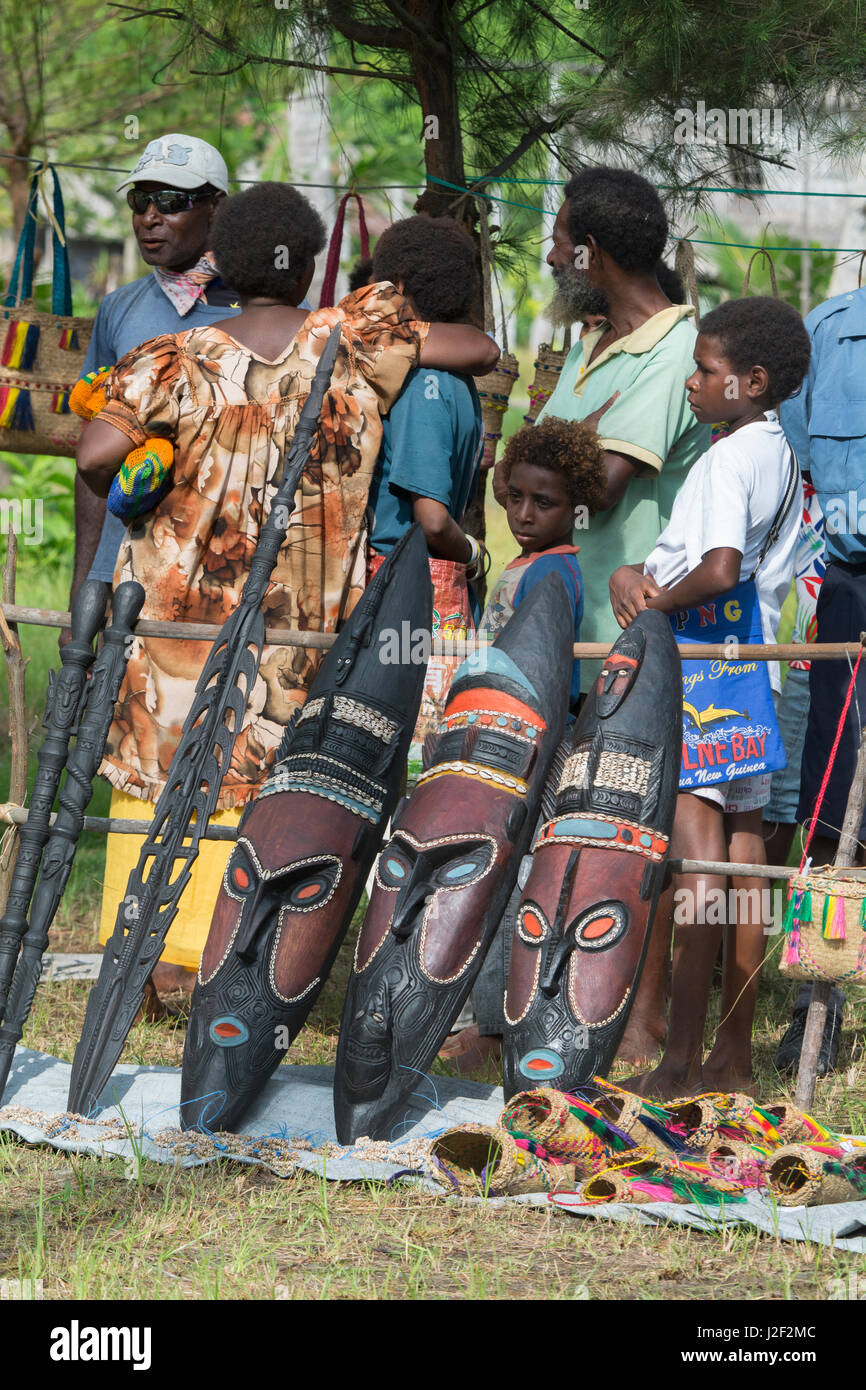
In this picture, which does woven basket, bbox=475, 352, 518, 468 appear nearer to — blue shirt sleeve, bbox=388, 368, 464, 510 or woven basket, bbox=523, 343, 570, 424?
woven basket, bbox=523, 343, 570, 424

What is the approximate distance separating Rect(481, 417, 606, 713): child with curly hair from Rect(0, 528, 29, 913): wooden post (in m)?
1.20

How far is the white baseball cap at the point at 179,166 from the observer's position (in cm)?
400

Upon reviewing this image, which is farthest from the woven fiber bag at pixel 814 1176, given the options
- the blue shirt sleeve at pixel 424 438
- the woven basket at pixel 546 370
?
the woven basket at pixel 546 370

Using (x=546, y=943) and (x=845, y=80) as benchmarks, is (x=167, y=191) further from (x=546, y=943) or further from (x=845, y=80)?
Answer: (x=546, y=943)

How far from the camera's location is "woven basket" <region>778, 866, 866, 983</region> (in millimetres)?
3055

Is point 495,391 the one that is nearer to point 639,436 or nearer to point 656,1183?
point 639,436

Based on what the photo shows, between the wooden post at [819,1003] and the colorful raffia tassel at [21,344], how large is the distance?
9.57 ft

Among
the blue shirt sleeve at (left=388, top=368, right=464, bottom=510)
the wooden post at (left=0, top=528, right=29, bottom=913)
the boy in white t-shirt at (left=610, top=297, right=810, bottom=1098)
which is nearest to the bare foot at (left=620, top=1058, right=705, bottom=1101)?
the boy in white t-shirt at (left=610, top=297, right=810, bottom=1098)

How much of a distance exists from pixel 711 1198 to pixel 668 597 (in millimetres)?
1284

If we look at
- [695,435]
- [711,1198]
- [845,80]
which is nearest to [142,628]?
[695,435]

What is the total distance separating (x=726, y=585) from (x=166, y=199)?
6.20 feet

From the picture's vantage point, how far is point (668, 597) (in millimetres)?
3361

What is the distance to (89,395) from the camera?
12.7ft

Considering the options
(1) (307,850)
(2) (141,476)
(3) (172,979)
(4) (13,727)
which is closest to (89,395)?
(2) (141,476)
